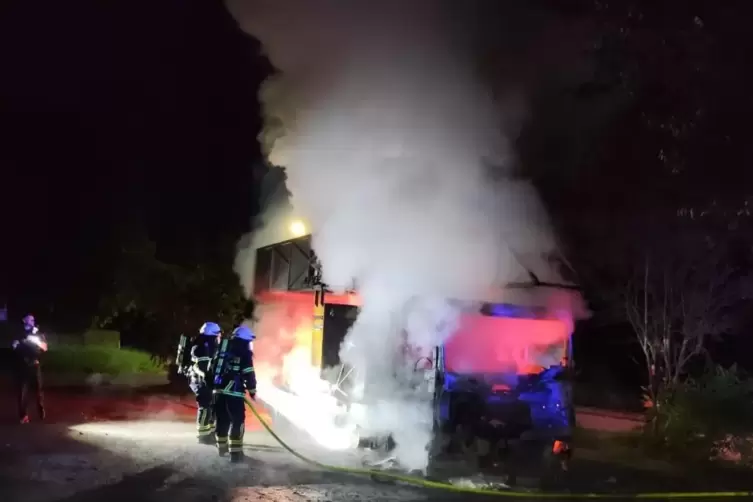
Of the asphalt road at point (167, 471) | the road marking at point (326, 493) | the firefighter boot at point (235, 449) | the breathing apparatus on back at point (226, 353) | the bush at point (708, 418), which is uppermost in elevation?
the breathing apparatus on back at point (226, 353)

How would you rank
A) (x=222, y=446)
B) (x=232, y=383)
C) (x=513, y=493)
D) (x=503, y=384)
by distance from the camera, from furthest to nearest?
(x=222, y=446) → (x=232, y=383) → (x=503, y=384) → (x=513, y=493)

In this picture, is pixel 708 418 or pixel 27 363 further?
pixel 27 363

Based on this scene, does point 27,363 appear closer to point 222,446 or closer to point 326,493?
point 222,446

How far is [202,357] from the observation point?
1045 cm

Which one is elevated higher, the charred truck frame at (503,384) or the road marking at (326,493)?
the charred truck frame at (503,384)

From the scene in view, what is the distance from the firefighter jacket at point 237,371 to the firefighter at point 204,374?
91cm

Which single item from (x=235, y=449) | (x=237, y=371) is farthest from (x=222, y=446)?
(x=237, y=371)

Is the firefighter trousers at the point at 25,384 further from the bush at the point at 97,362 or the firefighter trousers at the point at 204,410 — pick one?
the bush at the point at 97,362

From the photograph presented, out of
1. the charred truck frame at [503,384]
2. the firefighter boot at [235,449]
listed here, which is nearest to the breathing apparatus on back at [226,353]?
the firefighter boot at [235,449]

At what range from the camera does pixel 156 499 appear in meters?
7.05

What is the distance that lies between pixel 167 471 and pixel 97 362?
14.8 m

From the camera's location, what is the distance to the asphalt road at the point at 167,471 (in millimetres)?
7348

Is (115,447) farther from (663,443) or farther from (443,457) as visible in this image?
(663,443)

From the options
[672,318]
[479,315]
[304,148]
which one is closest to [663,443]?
[672,318]
